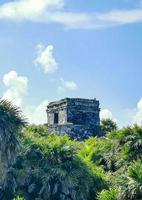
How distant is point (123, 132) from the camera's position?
44188 mm

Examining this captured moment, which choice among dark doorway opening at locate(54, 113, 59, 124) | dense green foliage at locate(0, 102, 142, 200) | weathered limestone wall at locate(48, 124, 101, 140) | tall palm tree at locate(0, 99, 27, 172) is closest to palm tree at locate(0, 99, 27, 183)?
tall palm tree at locate(0, 99, 27, 172)

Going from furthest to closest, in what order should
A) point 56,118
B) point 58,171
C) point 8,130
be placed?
1. point 56,118
2. point 58,171
3. point 8,130

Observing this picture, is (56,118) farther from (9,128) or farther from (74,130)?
(9,128)

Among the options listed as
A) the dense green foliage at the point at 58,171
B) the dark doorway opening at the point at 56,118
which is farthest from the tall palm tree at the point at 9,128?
the dark doorway opening at the point at 56,118

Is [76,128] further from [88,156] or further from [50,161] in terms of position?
[50,161]

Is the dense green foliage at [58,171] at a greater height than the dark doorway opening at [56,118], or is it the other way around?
the dark doorway opening at [56,118]

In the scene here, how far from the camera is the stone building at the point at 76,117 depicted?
57.0 m

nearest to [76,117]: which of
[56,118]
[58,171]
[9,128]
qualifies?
[56,118]

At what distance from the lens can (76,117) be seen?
5934 centimetres

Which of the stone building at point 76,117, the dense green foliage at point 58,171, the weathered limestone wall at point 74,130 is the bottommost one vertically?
the dense green foliage at point 58,171

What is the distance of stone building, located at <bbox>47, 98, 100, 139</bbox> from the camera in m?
57.0

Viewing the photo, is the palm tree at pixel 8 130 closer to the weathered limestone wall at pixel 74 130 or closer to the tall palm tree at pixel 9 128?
the tall palm tree at pixel 9 128

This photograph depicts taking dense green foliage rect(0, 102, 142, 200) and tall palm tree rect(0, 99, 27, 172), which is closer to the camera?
tall palm tree rect(0, 99, 27, 172)

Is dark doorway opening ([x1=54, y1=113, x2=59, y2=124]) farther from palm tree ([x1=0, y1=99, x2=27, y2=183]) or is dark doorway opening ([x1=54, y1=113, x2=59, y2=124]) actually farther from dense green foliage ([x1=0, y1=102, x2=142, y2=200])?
palm tree ([x1=0, y1=99, x2=27, y2=183])
